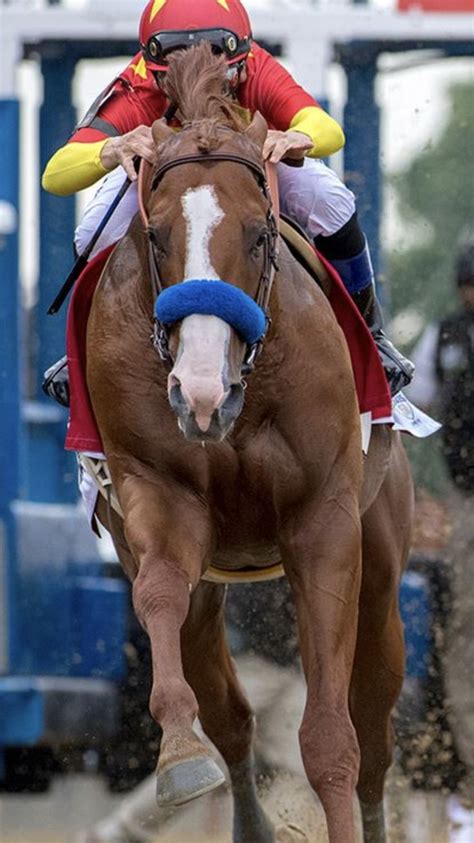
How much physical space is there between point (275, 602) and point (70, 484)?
48.9 inches

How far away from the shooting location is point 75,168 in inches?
203

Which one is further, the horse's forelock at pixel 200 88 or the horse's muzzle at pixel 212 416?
the horse's forelock at pixel 200 88

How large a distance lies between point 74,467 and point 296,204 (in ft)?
11.7

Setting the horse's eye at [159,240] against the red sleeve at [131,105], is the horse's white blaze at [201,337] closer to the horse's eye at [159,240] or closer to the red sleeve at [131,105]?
the horse's eye at [159,240]

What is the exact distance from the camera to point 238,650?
8242 mm

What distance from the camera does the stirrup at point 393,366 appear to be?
577 centimetres

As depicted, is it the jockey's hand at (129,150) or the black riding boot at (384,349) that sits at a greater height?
the jockey's hand at (129,150)

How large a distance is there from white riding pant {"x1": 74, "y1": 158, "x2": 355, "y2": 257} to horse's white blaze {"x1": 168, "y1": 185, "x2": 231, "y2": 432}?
742mm

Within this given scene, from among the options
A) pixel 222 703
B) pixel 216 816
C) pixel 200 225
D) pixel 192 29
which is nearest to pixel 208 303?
pixel 200 225

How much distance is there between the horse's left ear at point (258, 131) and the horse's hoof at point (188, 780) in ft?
4.51

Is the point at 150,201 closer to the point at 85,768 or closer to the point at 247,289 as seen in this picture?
the point at 247,289

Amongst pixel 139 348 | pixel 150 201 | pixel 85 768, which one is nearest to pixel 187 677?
pixel 139 348

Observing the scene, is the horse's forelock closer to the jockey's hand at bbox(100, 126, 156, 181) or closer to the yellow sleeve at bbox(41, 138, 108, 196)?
the jockey's hand at bbox(100, 126, 156, 181)

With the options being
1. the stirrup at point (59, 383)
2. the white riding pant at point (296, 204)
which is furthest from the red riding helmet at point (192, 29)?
the stirrup at point (59, 383)
